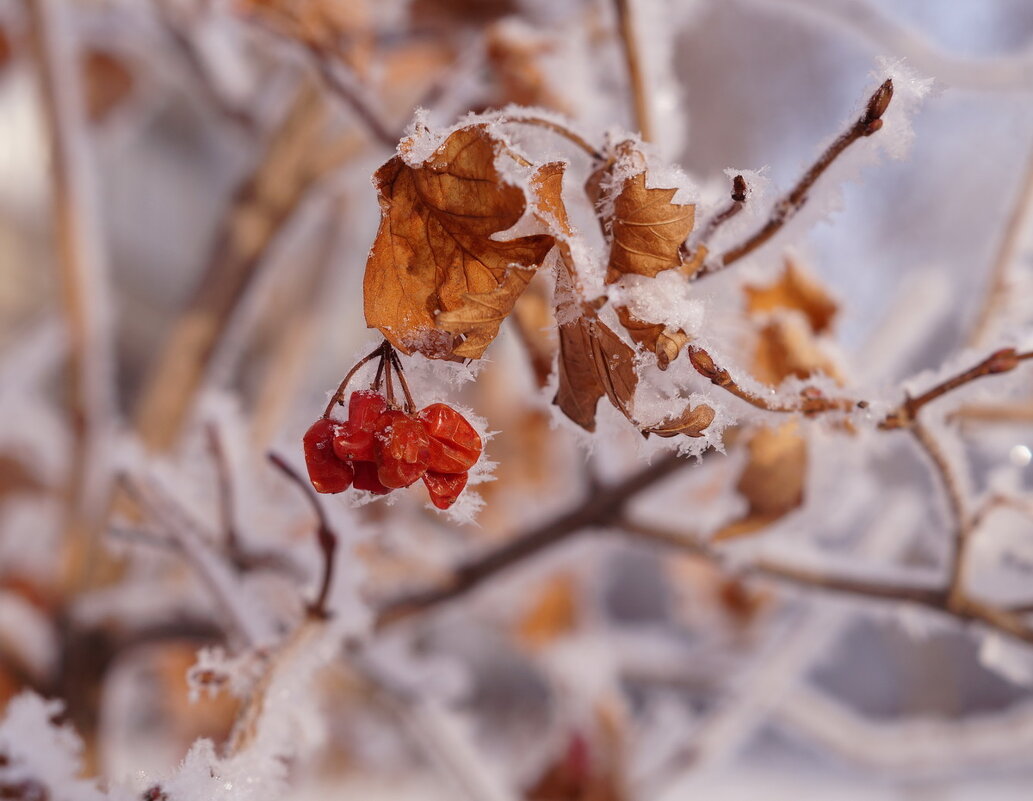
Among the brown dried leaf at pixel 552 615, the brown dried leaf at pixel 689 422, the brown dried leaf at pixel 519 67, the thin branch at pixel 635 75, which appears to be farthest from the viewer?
the brown dried leaf at pixel 552 615

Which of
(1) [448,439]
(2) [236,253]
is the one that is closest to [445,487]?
(1) [448,439]

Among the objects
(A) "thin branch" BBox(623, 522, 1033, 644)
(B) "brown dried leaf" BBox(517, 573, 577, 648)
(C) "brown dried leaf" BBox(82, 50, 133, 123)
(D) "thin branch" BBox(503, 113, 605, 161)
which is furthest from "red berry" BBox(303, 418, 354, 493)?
(C) "brown dried leaf" BBox(82, 50, 133, 123)

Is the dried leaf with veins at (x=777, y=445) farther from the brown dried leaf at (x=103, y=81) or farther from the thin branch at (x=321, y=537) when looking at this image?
the brown dried leaf at (x=103, y=81)

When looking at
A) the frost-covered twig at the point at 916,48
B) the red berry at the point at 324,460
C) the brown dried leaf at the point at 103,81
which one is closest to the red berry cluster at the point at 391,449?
the red berry at the point at 324,460

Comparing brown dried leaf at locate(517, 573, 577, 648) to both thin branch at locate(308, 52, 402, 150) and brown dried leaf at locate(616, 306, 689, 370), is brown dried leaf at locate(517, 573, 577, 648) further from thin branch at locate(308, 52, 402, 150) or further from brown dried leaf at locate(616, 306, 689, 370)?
brown dried leaf at locate(616, 306, 689, 370)

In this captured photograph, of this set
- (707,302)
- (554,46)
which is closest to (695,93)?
(554,46)

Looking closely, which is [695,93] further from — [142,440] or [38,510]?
[38,510]
